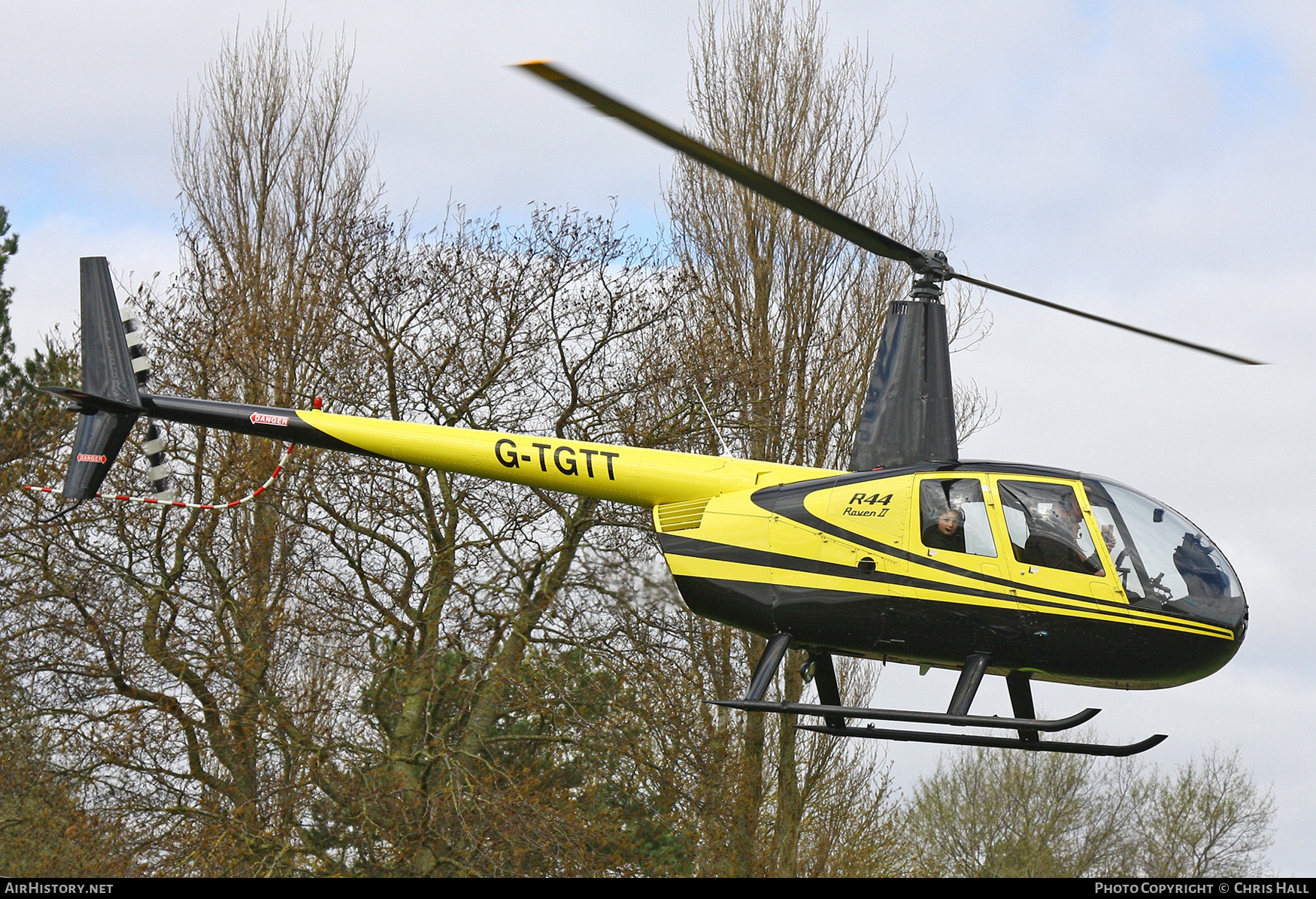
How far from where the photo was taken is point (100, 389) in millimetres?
12305

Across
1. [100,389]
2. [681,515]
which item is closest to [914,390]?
[681,515]

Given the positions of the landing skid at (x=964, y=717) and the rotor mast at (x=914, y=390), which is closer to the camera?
the landing skid at (x=964, y=717)

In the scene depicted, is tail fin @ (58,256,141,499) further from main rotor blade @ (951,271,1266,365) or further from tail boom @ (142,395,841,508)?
main rotor blade @ (951,271,1266,365)

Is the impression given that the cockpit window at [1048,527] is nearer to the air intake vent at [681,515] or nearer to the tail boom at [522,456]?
the tail boom at [522,456]

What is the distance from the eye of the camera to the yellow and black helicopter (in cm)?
829

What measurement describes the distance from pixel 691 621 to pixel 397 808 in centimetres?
385

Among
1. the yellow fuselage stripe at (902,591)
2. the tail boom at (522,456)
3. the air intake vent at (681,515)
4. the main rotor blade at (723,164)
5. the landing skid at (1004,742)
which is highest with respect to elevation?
the main rotor blade at (723,164)

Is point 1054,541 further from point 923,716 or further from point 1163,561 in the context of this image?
point 923,716

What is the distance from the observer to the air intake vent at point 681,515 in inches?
384

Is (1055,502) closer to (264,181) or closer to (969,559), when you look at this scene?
(969,559)

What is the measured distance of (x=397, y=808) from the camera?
14.9m

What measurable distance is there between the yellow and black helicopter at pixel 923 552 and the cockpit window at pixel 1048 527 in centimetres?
1

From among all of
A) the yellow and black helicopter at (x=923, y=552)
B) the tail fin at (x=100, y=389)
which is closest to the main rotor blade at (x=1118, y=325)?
the yellow and black helicopter at (x=923, y=552)
